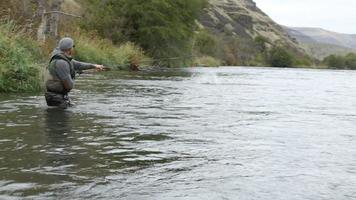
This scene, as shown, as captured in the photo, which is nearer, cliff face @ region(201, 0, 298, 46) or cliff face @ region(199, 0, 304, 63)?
cliff face @ region(199, 0, 304, 63)

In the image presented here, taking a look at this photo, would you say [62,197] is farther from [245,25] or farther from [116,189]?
[245,25]

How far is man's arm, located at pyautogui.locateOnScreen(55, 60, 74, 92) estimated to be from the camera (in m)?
10.4

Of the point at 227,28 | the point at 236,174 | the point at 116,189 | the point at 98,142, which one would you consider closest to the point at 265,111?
the point at 98,142

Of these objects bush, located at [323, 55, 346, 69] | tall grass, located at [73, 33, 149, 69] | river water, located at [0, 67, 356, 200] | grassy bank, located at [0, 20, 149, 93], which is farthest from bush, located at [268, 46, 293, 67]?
river water, located at [0, 67, 356, 200]

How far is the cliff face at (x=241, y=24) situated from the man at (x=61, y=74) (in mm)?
96961

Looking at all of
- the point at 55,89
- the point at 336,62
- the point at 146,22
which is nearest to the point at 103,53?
the point at 146,22

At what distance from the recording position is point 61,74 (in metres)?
10.5

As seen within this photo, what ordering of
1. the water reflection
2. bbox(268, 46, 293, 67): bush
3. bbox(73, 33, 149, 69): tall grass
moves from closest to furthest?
the water reflection → bbox(73, 33, 149, 69): tall grass → bbox(268, 46, 293, 67): bush

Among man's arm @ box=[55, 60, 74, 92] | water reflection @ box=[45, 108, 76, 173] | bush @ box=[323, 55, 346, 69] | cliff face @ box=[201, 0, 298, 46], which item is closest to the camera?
water reflection @ box=[45, 108, 76, 173]

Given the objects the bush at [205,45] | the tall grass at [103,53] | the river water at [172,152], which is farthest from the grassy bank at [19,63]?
the bush at [205,45]

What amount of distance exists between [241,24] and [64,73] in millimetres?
128075

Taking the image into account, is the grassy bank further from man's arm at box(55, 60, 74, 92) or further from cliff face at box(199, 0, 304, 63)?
cliff face at box(199, 0, 304, 63)

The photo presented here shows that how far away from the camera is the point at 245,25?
448ft

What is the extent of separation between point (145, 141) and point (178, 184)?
2.27 m
